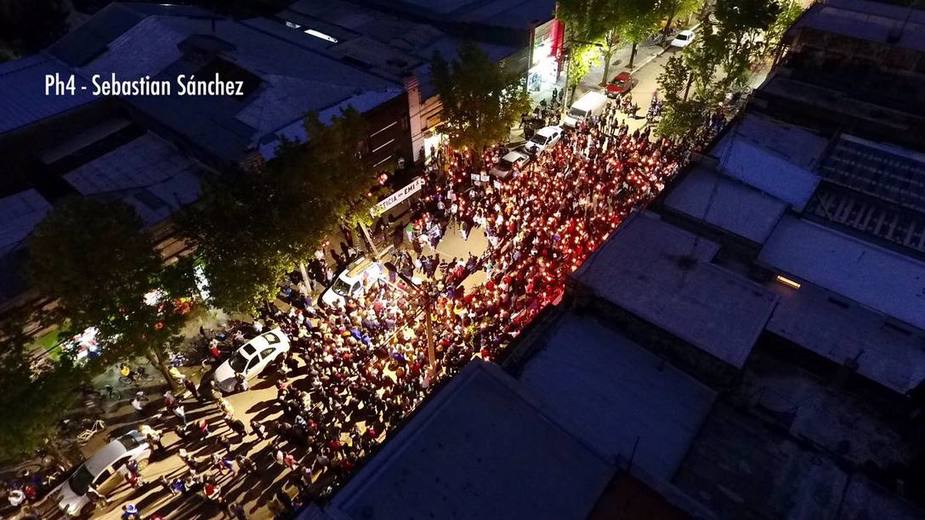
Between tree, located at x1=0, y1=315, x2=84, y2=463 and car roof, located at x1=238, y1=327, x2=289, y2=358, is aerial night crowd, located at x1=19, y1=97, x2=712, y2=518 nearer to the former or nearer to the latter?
car roof, located at x1=238, y1=327, x2=289, y2=358

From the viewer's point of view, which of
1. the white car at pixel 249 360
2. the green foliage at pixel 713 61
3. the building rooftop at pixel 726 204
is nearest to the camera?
the building rooftop at pixel 726 204

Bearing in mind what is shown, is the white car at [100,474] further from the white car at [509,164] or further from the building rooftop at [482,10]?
the building rooftop at [482,10]

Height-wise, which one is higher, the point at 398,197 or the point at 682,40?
the point at 682,40

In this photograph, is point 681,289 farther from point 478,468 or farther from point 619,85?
point 619,85

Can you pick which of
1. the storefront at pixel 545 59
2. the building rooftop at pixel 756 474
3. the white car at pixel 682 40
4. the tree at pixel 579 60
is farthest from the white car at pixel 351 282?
the white car at pixel 682 40

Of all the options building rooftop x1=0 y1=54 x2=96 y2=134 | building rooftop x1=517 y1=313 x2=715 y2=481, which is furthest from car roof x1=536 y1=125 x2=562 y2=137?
building rooftop x1=0 y1=54 x2=96 y2=134

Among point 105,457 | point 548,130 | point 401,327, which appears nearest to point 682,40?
point 548,130
